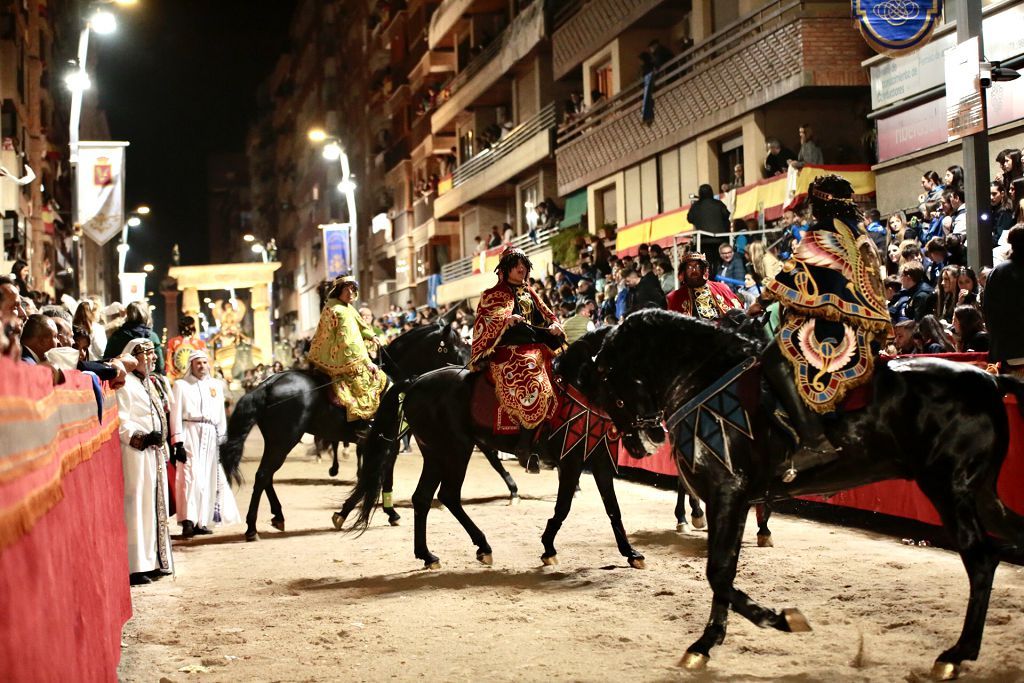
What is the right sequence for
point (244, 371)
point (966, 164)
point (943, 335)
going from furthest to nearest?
point (244, 371) < point (966, 164) < point (943, 335)

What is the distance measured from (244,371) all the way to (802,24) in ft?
118

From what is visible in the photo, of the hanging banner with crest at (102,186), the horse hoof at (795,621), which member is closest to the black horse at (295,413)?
the horse hoof at (795,621)

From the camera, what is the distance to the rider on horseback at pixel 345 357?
14445 mm

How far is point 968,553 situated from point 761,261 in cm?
1025

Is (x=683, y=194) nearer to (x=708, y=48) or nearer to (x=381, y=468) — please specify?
(x=708, y=48)

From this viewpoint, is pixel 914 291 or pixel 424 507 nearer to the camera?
pixel 424 507

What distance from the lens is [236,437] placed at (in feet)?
44.3

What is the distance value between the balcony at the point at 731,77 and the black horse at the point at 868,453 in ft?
51.6

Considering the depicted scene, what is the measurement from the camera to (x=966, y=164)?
470 inches

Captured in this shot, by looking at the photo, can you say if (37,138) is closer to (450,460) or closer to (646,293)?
(646,293)

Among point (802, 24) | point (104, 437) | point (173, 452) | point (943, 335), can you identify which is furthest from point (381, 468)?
point (802, 24)

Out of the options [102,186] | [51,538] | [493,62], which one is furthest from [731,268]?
[493,62]

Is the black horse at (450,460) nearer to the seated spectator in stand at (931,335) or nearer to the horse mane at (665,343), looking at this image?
the horse mane at (665,343)

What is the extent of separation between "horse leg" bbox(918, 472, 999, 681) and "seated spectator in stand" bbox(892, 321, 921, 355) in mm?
4986
